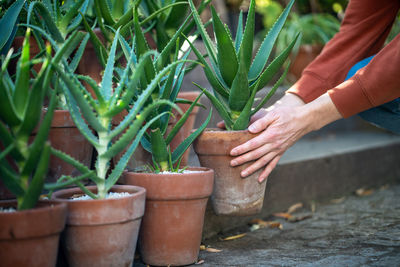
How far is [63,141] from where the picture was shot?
142cm

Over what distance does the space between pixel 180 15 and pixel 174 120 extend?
42 centimetres

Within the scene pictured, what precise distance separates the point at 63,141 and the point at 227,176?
0.51 m

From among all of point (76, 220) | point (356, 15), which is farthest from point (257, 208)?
point (356, 15)

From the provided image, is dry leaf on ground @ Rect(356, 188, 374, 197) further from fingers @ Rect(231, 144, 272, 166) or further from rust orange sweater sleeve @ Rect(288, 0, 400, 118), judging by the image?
fingers @ Rect(231, 144, 272, 166)

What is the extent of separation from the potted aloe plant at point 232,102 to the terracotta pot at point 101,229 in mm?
383

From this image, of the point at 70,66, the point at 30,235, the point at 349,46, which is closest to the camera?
the point at 30,235

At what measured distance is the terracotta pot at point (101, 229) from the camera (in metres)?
1.18

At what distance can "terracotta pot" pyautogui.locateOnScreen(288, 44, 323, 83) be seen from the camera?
3.52m

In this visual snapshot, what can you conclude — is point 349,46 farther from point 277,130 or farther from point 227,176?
point 227,176

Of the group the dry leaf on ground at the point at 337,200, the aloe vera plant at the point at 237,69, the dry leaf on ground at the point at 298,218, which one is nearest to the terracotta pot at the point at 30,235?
the aloe vera plant at the point at 237,69

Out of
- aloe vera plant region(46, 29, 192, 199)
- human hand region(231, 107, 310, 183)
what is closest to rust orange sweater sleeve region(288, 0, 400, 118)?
human hand region(231, 107, 310, 183)

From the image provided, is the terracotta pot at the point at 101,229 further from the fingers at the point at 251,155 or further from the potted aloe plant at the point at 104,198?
the fingers at the point at 251,155

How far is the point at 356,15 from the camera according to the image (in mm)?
1988

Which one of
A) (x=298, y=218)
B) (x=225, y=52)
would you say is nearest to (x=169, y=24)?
(x=225, y=52)
